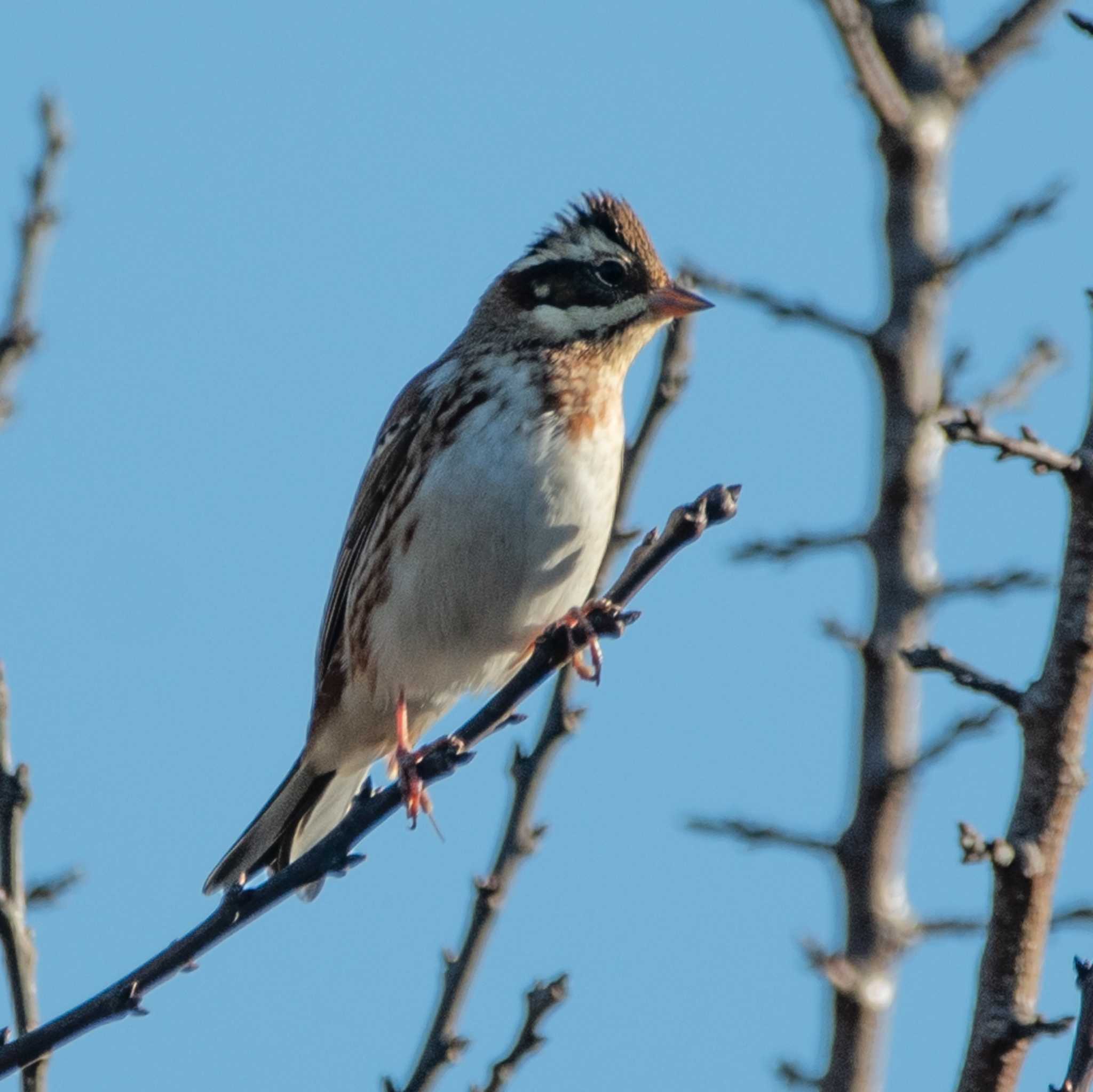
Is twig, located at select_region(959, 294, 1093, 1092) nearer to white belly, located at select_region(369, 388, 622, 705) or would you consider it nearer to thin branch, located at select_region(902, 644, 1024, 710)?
thin branch, located at select_region(902, 644, 1024, 710)

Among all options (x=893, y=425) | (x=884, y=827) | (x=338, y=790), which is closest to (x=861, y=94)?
(x=893, y=425)

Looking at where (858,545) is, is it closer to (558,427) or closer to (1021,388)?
(1021,388)

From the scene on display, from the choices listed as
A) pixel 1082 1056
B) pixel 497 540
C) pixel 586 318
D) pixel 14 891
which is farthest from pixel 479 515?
pixel 1082 1056

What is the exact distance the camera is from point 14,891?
11.9ft

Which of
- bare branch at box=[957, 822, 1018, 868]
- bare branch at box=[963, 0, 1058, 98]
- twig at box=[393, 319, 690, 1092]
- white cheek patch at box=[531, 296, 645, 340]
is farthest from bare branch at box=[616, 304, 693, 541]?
bare branch at box=[957, 822, 1018, 868]

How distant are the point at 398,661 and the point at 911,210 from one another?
2393 millimetres

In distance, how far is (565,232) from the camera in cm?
708

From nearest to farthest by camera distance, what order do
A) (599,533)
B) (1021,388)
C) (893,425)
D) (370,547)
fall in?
(893,425)
(1021,388)
(599,533)
(370,547)

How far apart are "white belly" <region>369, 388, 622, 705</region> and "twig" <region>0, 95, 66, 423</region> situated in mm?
1589

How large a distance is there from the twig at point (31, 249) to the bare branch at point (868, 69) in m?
2.15

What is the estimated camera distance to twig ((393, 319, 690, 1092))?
149 inches

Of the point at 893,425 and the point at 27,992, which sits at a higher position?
the point at 893,425

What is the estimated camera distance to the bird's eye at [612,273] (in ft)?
22.1

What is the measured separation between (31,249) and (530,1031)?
2.51m
